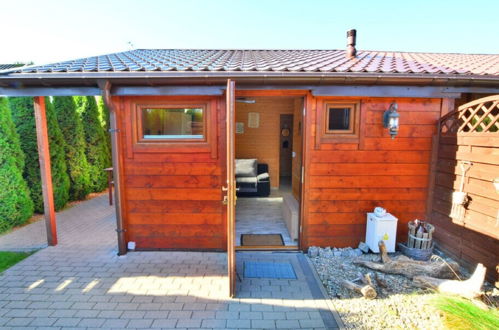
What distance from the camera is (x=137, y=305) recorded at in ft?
8.02

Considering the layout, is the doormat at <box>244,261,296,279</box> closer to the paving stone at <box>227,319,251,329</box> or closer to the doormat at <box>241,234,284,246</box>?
the doormat at <box>241,234,284,246</box>

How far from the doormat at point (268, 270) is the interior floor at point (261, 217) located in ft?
1.90

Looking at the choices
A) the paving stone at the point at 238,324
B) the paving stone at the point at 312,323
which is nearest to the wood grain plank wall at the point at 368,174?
the paving stone at the point at 312,323

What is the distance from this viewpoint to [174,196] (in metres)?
3.57

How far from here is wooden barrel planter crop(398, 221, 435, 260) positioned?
327 centimetres

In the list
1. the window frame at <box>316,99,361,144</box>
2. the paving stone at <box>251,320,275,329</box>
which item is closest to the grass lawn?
the paving stone at <box>251,320,275,329</box>

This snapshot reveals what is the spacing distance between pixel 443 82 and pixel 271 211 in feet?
12.1

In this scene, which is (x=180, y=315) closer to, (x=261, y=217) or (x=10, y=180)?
(x=261, y=217)

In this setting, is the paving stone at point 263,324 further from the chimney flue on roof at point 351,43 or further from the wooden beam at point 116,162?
the chimney flue on roof at point 351,43

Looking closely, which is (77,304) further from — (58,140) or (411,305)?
(58,140)

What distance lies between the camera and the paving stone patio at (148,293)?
223cm

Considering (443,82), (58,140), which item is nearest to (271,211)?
(443,82)

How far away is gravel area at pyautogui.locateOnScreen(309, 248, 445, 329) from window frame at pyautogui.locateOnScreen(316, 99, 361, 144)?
1692 millimetres

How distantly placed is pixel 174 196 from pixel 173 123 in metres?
1.07
